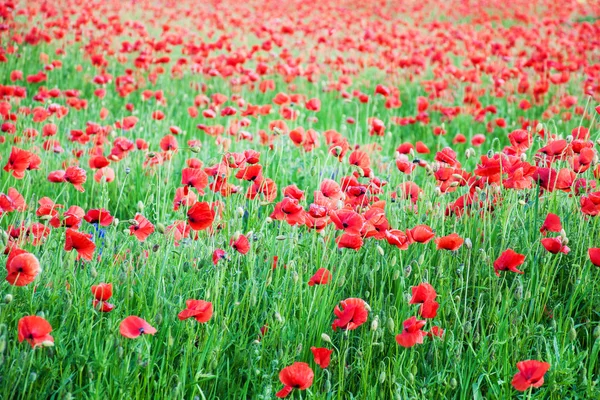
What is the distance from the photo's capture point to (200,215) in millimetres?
2074

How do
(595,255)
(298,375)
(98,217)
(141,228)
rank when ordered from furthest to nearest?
(98,217) < (141,228) < (595,255) < (298,375)

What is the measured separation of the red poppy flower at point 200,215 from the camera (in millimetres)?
2055

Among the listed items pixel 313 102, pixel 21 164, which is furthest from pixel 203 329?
pixel 313 102

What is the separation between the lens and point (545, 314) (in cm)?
223

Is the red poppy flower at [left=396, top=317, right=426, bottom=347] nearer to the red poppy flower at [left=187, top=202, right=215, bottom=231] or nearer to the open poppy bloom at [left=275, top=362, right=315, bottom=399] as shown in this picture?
the open poppy bloom at [left=275, top=362, right=315, bottom=399]

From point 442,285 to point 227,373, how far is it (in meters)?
0.83

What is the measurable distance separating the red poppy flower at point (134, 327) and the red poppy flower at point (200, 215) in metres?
0.51

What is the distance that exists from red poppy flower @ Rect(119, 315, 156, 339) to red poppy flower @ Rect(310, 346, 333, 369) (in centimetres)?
50

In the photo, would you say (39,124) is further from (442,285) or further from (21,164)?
(442,285)

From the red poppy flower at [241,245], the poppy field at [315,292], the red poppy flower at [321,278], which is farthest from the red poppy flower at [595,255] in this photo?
the red poppy flower at [241,245]

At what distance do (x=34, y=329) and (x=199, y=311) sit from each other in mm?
440

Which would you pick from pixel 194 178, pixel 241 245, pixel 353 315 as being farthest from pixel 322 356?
pixel 194 178

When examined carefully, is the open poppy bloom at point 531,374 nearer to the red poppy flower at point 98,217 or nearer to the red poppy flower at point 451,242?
the red poppy flower at point 451,242

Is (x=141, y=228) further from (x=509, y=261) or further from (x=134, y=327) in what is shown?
(x=509, y=261)
